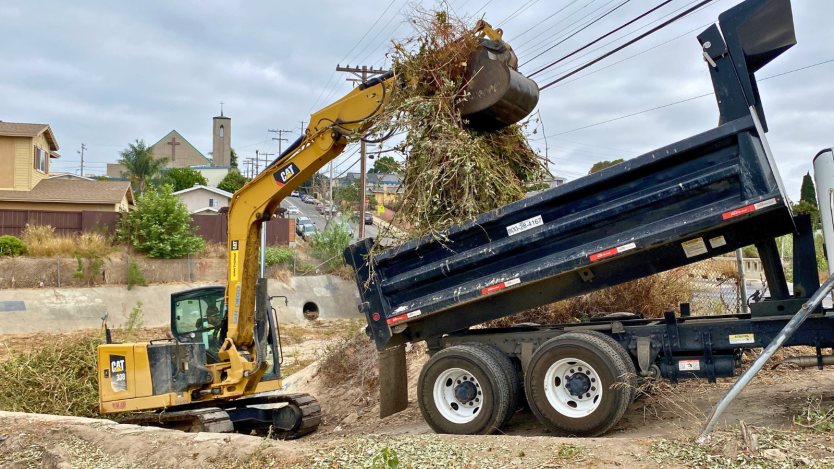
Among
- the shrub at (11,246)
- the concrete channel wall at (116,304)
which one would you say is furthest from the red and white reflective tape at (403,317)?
the shrub at (11,246)

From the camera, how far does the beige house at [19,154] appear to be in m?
28.1

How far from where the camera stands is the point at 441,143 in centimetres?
619

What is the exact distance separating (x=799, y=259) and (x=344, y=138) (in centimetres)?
462

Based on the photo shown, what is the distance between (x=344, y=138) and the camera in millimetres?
7113

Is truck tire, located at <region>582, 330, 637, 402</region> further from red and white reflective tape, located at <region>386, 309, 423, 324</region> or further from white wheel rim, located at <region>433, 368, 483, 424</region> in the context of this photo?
red and white reflective tape, located at <region>386, 309, 423, 324</region>

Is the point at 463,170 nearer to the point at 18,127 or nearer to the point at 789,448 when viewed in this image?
the point at 789,448

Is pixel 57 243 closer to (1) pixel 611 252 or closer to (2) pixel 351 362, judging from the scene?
(2) pixel 351 362

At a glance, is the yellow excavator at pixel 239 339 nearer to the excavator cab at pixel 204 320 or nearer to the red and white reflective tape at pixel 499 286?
the excavator cab at pixel 204 320

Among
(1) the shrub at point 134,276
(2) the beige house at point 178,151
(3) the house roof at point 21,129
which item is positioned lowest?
(1) the shrub at point 134,276

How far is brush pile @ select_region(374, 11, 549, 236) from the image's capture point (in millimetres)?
6148

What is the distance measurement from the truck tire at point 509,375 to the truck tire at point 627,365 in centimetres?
83

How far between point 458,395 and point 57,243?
73.8 feet

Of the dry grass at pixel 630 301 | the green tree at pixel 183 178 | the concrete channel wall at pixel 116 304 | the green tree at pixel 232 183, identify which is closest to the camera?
the dry grass at pixel 630 301

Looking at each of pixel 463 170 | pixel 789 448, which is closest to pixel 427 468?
pixel 789 448
